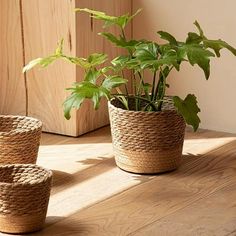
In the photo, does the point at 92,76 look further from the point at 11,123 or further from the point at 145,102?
the point at 11,123

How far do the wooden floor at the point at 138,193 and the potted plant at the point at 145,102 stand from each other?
7 cm

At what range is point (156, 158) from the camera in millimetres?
2195

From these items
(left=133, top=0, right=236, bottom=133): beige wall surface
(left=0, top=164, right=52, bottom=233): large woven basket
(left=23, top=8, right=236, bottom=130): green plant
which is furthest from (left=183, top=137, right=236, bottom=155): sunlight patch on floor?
(left=0, top=164, right=52, bottom=233): large woven basket

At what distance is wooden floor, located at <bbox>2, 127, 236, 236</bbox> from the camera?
6.05ft

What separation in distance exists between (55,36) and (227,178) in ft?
2.62

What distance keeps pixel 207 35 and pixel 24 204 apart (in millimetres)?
1127

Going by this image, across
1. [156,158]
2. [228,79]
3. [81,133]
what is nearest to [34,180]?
[156,158]

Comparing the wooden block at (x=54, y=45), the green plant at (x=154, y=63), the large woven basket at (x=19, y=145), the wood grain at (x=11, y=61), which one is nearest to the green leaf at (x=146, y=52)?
the green plant at (x=154, y=63)

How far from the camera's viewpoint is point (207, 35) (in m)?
2.62

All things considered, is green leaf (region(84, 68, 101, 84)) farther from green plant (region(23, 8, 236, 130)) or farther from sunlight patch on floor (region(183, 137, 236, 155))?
sunlight patch on floor (region(183, 137, 236, 155))

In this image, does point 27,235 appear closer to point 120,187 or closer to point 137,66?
point 120,187

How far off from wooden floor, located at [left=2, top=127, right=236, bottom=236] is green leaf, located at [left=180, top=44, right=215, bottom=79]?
335 mm

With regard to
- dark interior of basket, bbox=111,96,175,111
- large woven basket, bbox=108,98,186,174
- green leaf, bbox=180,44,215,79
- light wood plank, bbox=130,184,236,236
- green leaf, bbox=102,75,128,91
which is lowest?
light wood plank, bbox=130,184,236,236

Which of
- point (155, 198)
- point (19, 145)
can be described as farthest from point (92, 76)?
point (155, 198)
